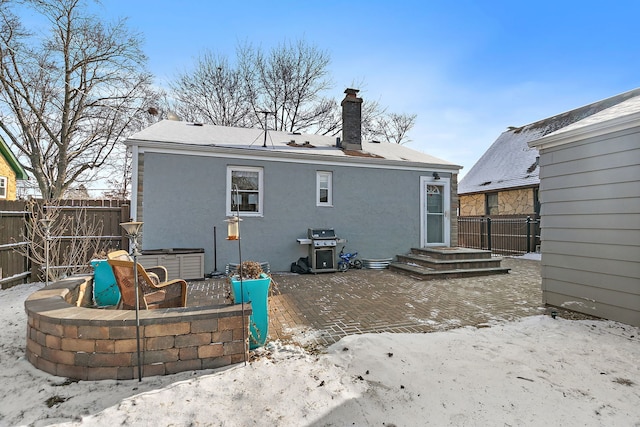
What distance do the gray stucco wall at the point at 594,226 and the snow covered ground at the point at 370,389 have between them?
3.01 feet

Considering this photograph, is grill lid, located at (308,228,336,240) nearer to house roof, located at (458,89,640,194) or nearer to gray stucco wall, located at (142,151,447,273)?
gray stucco wall, located at (142,151,447,273)

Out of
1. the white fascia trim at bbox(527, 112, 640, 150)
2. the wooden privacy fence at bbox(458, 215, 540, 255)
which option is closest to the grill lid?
the white fascia trim at bbox(527, 112, 640, 150)

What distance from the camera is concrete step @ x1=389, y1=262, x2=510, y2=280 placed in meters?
7.35

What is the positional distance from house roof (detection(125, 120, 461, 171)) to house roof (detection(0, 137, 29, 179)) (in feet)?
26.3

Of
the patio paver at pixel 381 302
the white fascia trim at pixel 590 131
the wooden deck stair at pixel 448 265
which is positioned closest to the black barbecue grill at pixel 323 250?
the patio paver at pixel 381 302

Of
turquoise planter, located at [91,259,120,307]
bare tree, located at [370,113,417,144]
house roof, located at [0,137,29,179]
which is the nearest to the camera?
turquoise planter, located at [91,259,120,307]

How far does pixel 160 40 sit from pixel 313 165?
6874 mm

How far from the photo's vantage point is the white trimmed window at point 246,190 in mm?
7762

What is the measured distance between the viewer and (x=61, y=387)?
2.48 metres

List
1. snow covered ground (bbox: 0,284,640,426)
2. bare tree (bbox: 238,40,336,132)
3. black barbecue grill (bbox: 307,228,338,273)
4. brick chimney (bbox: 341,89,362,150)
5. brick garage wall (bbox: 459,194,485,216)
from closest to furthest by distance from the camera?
1. snow covered ground (bbox: 0,284,640,426)
2. black barbecue grill (bbox: 307,228,338,273)
3. brick chimney (bbox: 341,89,362,150)
4. brick garage wall (bbox: 459,194,485,216)
5. bare tree (bbox: 238,40,336,132)

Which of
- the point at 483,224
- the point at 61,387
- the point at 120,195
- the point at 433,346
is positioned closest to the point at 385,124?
the point at 483,224

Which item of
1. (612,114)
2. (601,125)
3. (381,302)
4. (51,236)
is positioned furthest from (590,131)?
(51,236)

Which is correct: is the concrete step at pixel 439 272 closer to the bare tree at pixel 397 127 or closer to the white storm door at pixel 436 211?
the white storm door at pixel 436 211

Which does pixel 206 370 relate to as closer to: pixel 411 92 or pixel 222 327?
pixel 222 327
